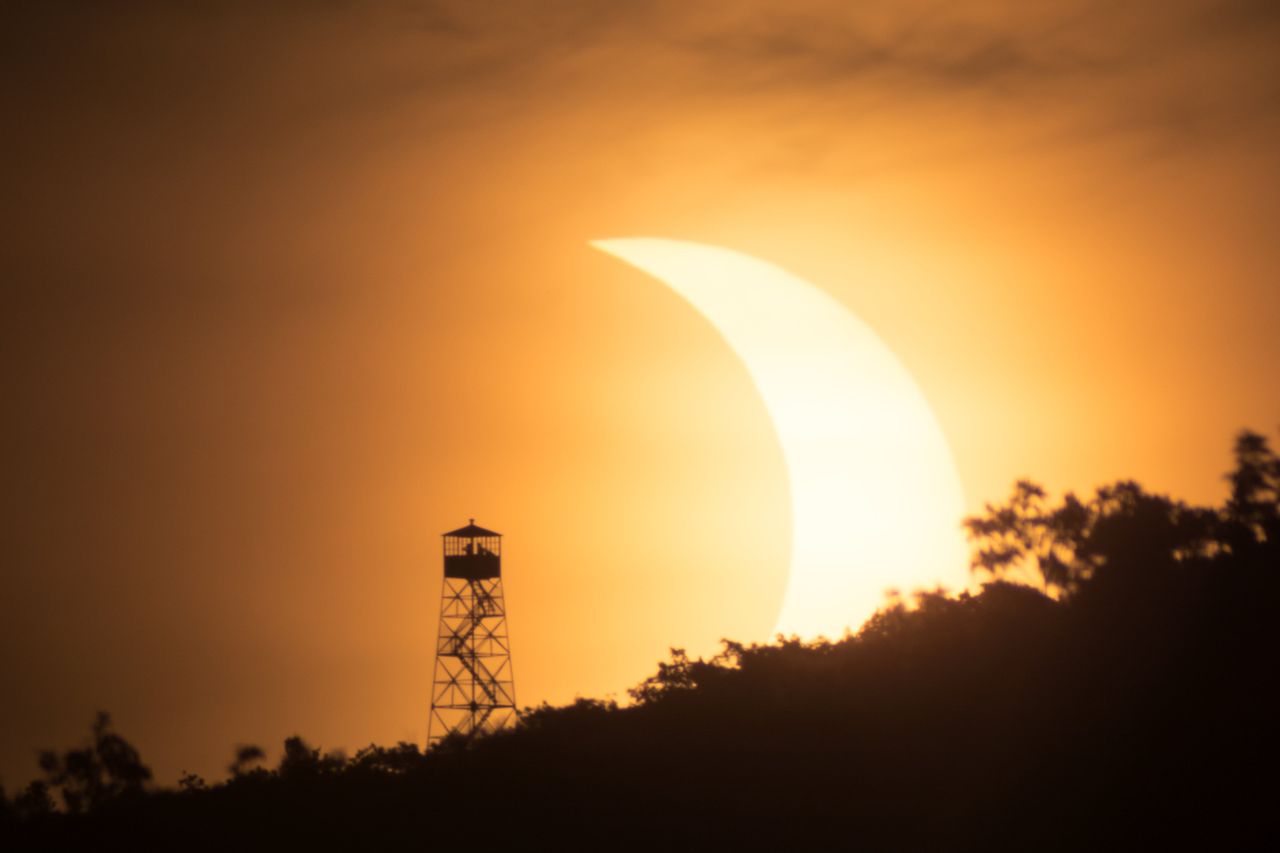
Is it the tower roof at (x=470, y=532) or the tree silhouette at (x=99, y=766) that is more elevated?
the tower roof at (x=470, y=532)

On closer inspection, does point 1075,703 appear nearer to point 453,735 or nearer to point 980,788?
point 980,788

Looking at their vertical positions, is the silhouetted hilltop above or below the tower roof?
below

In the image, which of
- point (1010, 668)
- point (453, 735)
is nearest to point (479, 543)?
point (453, 735)

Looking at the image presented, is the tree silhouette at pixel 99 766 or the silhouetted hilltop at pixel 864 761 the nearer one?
the silhouetted hilltop at pixel 864 761

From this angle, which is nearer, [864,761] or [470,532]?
[864,761]

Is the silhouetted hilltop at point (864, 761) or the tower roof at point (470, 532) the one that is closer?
the silhouetted hilltop at point (864, 761)

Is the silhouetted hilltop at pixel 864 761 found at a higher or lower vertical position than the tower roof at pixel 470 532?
lower

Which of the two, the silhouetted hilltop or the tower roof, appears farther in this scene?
the tower roof

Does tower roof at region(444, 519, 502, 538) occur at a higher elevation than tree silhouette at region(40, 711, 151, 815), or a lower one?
higher
